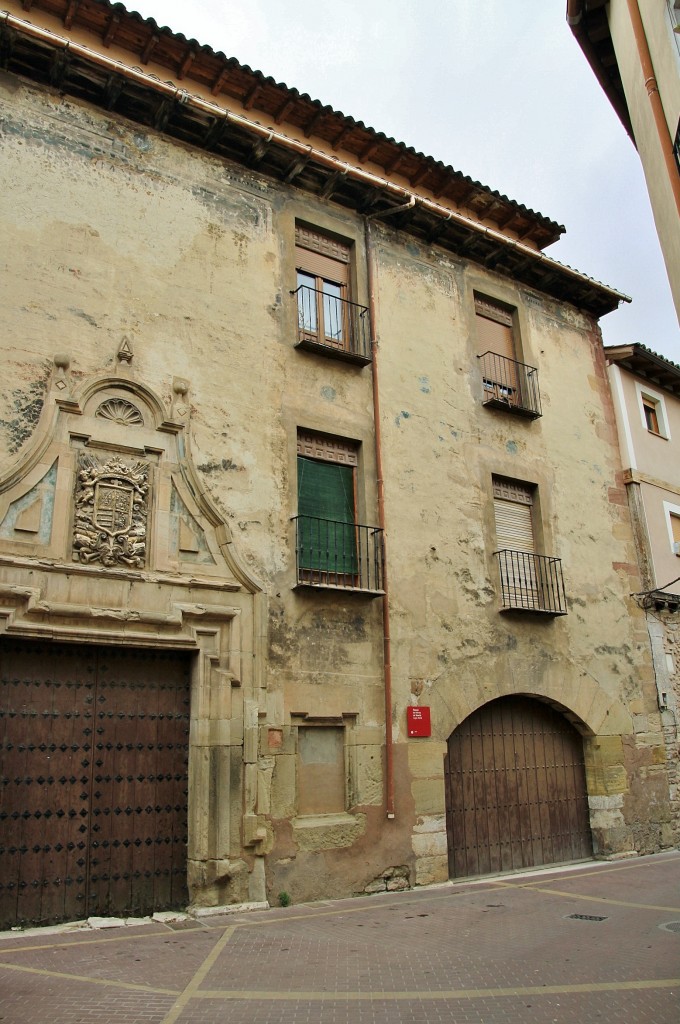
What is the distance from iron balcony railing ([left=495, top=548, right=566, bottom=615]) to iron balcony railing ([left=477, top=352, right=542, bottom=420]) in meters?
2.31

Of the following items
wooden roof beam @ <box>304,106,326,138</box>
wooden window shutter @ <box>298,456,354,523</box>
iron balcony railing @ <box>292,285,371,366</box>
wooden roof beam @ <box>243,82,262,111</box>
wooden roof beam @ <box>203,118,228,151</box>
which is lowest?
wooden window shutter @ <box>298,456,354,523</box>

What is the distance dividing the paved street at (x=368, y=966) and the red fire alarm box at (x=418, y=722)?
1.92 meters

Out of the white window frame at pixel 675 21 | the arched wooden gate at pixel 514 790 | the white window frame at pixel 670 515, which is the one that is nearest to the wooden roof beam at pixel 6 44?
the white window frame at pixel 675 21

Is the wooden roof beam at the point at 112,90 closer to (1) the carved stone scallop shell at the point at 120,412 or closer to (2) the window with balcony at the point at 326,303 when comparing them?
(2) the window with balcony at the point at 326,303

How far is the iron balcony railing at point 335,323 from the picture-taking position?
10766mm

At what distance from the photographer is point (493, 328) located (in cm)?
1323

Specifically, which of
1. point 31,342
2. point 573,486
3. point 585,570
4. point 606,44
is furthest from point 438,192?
point 31,342

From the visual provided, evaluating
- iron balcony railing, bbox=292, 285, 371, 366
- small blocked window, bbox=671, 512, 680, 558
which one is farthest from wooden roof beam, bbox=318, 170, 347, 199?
small blocked window, bbox=671, 512, 680, 558

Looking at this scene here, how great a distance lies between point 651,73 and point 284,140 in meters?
4.47

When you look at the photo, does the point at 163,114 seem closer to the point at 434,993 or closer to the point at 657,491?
the point at 434,993

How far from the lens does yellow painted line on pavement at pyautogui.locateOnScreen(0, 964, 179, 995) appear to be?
18.2ft

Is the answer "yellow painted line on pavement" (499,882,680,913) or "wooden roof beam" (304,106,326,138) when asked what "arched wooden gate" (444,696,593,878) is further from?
→ "wooden roof beam" (304,106,326,138)

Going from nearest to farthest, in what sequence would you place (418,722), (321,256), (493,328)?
(418,722)
(321,256)
(493,328)

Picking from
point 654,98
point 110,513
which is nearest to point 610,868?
point 110,513
